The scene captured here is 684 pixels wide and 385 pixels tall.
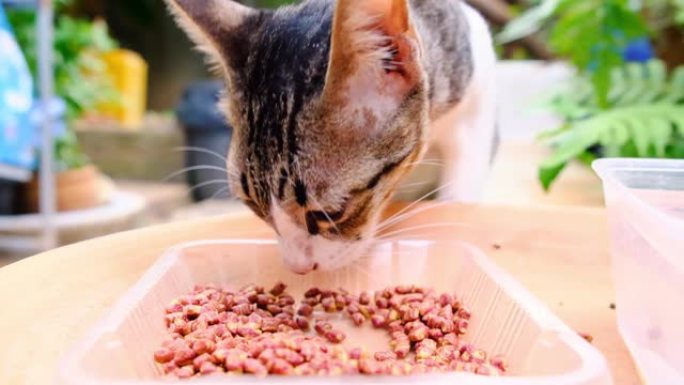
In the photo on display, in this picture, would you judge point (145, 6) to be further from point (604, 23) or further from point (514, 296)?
point (514, 296)

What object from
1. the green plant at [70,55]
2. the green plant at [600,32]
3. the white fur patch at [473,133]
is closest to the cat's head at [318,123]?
the white fur patch at [473,133]

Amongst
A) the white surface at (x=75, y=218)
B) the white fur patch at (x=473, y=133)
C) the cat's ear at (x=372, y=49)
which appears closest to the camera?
the cat's ear at (x=372, y=49)

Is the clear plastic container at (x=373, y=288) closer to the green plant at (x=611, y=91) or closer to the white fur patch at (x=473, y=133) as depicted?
the white fur patch at (x=473, y=133)

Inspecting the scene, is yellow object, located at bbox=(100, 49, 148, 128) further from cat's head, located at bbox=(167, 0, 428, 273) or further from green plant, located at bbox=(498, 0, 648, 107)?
cat's head, located at bbox=(167, 0, 428, 273)

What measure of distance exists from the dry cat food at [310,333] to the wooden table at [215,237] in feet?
0.35

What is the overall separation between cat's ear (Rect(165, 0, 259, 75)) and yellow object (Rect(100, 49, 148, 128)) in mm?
3256

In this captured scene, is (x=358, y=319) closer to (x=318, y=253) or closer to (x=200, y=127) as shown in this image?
(x=318, y=253)

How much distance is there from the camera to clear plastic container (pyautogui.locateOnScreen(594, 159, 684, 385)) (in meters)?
0.57

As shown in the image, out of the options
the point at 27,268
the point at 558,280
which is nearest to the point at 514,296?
the point at 558,280

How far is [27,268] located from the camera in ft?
2.91

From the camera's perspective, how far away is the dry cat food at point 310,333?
2.06 ft

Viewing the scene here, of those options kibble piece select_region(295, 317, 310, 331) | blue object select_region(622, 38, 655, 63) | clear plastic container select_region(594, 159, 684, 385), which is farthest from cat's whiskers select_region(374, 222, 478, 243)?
blue object select_region(622, 38, 655, 63)

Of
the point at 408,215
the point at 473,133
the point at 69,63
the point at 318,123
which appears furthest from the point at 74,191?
the point at 318,123

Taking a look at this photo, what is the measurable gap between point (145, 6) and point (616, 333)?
4.51m
